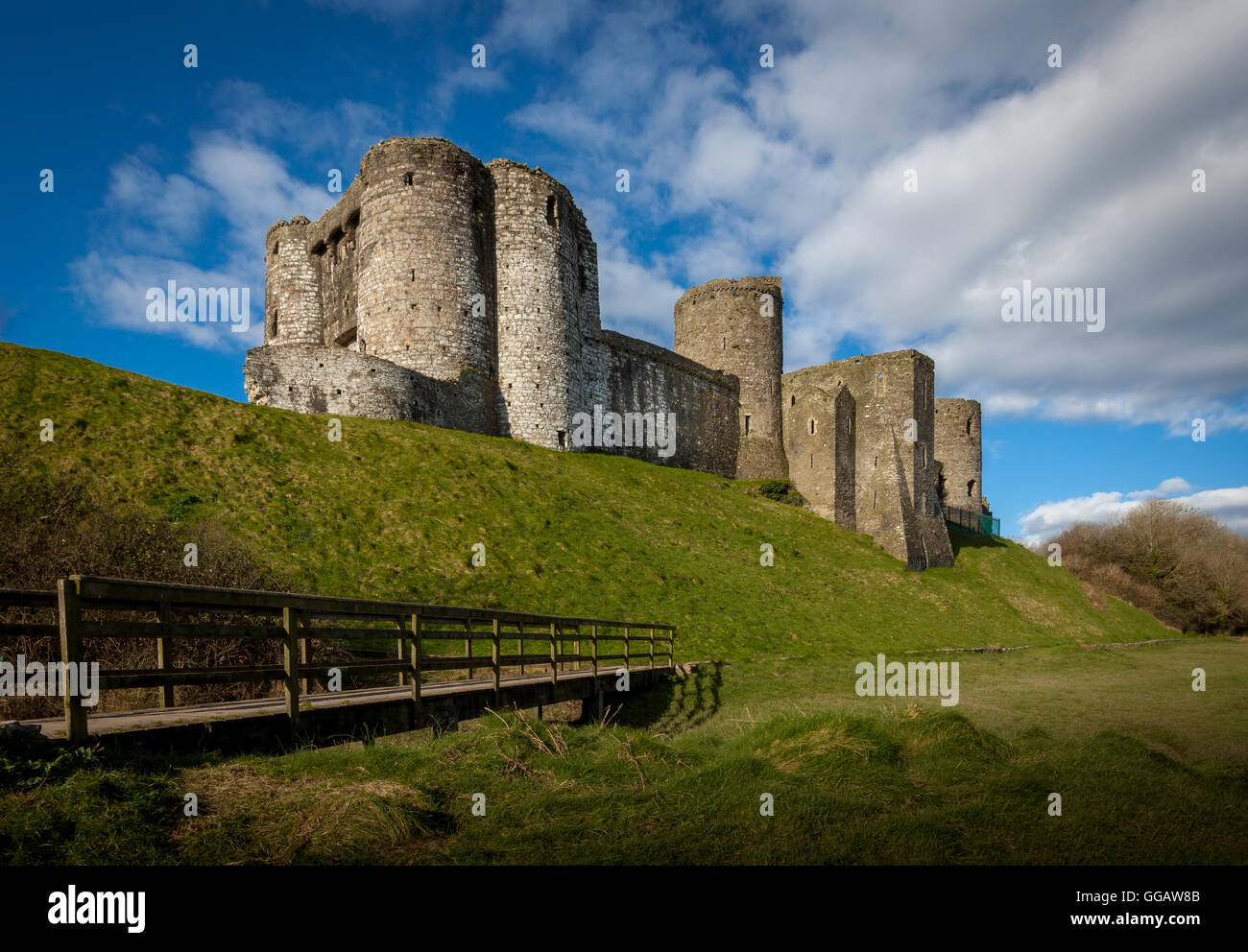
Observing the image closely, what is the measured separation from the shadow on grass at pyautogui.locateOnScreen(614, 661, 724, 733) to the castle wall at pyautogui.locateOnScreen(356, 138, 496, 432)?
19331 mm

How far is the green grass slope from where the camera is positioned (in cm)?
1838

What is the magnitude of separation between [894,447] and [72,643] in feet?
146

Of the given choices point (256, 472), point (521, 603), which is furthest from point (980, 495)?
point (256, 472)

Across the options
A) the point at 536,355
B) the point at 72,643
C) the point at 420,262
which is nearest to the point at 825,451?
the point at 536,355

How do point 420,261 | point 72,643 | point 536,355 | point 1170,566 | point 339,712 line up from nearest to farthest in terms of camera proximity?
point 72,643, point 339,712, point 420,261, point 536,355, point 1170,566

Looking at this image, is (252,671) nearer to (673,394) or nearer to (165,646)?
(165,646)

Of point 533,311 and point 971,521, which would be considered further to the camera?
point 971,521

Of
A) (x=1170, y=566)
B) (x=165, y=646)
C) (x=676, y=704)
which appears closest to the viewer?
(x=165, y=646)

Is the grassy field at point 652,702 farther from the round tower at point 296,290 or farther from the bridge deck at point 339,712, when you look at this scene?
the round tower at point 296,290

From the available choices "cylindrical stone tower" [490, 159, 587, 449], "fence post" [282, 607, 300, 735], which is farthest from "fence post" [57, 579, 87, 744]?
"cylindrical stone tower" [490, 159, 587, 449]

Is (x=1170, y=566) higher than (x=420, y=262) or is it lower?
lower

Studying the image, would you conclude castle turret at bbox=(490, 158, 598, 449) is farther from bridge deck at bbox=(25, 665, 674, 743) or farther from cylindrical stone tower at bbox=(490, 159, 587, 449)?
bridge deck at bbox=(25, 665, 674, 743)

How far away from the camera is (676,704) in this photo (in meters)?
14.9

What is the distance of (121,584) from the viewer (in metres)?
5.48
